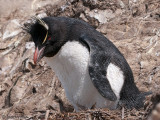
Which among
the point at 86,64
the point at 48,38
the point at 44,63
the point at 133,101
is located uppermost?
the point at 48,38

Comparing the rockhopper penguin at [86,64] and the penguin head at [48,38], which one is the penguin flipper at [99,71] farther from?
the penguin head at [48,38]

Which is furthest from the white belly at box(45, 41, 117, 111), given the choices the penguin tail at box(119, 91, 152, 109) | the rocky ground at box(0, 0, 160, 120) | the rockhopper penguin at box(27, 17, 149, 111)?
the rocky ground at box(0, 0, 160, 120)

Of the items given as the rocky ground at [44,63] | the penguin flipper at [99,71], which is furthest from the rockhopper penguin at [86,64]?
the rocky ground at [44,63]

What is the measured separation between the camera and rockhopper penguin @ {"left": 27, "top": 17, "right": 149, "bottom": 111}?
11.4 ft

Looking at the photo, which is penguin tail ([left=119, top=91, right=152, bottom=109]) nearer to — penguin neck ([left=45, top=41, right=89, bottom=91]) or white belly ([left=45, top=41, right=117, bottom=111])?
white belly ([left=45, top=41, right=117, bottom=111])

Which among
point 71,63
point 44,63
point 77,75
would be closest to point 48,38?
point 71,63

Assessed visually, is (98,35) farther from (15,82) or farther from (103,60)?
(15,82)

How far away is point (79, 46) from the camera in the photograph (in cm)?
355

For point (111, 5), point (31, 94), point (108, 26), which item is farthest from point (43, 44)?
point (111, 5)

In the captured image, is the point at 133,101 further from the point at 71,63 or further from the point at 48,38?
the point at 48,38

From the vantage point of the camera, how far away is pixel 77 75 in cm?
359

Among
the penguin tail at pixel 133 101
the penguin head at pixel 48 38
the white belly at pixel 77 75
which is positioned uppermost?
the penguin head at pixel 48 38

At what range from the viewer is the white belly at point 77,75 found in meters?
3.52

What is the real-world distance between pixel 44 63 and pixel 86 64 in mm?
2069
